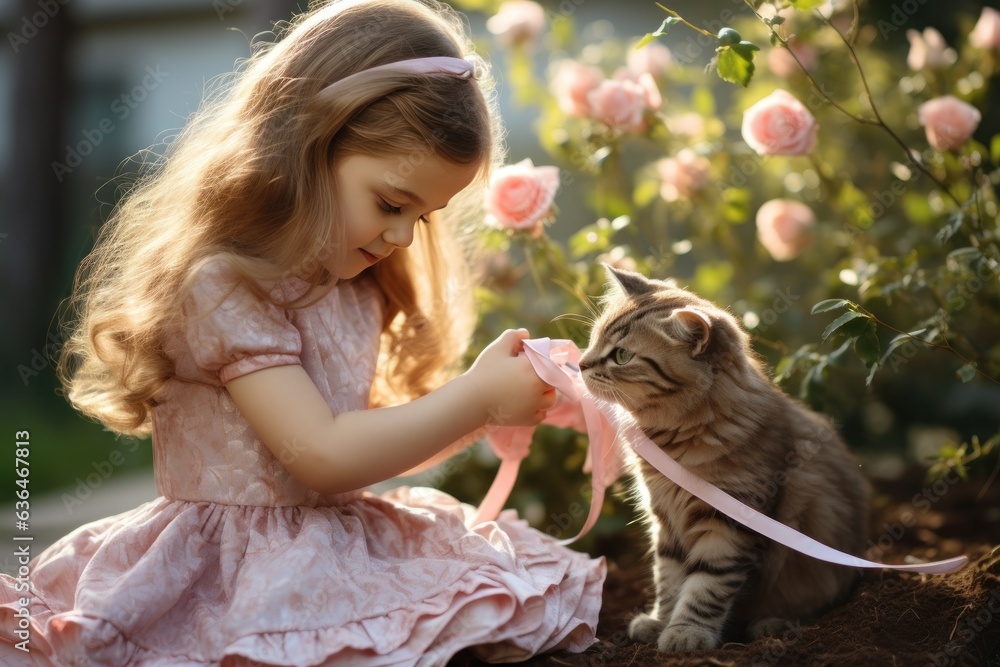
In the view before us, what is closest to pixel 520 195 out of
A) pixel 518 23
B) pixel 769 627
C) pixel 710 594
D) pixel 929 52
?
pixel 518 23

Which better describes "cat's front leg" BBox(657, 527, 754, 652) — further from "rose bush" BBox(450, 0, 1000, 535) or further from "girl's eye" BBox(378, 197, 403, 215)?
"girl's eye" BBox(378, 197, 403, 215)

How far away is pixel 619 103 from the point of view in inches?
87.0

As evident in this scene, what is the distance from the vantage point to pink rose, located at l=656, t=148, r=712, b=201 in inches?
96.0

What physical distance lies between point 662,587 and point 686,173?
1.20 meters

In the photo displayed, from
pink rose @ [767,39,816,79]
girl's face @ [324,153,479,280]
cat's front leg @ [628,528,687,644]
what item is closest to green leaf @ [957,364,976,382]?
cat's front leg @ [628,528,687,644]

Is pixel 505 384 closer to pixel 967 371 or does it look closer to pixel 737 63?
pixel 737 63

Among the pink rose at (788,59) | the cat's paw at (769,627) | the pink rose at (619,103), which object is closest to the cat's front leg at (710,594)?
the cat's paw at (769,627)

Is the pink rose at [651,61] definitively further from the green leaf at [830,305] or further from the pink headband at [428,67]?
the green leaf at [830,305]

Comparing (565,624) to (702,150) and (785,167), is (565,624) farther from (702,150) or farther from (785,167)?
(785,167)

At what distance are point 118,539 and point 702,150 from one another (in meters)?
1.75

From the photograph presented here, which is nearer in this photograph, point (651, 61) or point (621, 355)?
point (621, 355)

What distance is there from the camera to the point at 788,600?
5.70 feet

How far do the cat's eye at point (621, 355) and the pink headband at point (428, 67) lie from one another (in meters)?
0.60

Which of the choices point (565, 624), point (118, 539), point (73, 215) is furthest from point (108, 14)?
point (565, 624)
